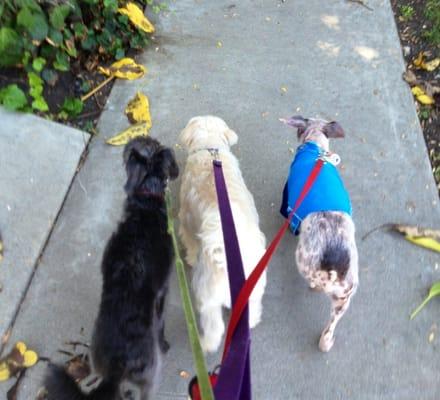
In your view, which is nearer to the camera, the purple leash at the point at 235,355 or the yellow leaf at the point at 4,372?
the purple leash at the point at 235,355

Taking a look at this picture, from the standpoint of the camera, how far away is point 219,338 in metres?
2.69

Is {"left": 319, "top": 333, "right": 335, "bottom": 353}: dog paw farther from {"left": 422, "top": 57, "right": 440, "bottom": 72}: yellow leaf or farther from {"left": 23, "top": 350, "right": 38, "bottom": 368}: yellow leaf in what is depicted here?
{"left": 422, "top": 57, "right": 440, "bottom": 72}: yellow leaf

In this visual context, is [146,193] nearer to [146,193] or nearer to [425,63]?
[146,193]

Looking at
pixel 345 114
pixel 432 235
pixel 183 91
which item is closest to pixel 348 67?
pixel 345 114

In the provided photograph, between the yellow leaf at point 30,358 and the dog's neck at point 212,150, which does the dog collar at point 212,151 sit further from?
the yellow leaf at point 30,358

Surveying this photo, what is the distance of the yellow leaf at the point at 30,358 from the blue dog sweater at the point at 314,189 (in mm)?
1763

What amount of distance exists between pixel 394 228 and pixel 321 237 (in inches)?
45.5

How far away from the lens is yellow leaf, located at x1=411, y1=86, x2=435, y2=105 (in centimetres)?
421

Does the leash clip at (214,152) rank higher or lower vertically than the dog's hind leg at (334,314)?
higher

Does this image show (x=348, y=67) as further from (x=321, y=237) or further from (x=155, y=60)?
(x=321, y=237)

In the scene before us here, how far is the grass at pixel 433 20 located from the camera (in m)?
4.71

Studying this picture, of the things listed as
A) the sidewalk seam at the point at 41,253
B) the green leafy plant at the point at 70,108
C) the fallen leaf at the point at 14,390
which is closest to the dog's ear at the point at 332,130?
the sidewalk seam at the point at 41,253

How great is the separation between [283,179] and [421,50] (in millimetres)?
2244

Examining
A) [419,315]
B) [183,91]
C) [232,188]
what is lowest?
[419,315]
